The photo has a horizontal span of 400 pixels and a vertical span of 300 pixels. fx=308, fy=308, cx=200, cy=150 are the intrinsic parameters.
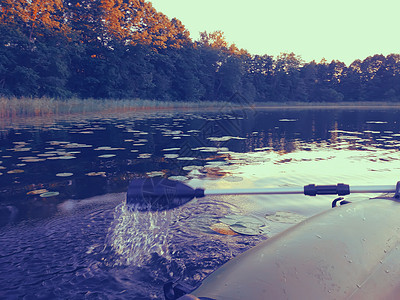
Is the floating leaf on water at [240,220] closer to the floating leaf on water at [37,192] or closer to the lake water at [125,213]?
the lake water at [125,213]

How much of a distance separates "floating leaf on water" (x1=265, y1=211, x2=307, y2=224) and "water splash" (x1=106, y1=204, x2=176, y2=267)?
0.91 metres

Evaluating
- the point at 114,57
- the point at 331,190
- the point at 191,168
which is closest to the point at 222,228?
the point at 331,190

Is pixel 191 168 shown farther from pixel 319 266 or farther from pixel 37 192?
pixel 319 266

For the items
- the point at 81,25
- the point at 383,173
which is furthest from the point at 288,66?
the point at 383,173

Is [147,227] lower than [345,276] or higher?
lower

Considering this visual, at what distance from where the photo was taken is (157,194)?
2.17 metres

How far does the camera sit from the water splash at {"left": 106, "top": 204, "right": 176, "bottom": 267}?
2168 mm

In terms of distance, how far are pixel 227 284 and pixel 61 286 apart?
49.4 inches

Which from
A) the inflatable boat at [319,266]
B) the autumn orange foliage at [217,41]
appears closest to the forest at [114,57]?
the autumn orange foliage at [217,41]

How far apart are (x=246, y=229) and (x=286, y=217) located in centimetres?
47

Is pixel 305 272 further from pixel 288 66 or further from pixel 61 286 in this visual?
pixel 288 66

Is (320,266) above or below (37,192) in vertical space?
above

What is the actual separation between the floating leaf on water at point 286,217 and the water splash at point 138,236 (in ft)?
2.98

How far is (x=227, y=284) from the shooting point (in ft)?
3.24
